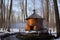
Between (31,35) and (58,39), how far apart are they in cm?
Answer: 69

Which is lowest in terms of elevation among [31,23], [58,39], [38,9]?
[58,39]

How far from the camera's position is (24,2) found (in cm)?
839

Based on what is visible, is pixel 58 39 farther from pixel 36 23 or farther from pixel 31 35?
pixel 36 23

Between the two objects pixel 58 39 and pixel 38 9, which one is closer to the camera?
pixel 58 39

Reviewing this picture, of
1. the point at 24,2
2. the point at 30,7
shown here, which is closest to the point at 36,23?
the point at 24,2

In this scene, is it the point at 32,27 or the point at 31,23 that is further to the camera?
the point at 31,23

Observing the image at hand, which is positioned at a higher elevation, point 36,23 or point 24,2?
point 24,2

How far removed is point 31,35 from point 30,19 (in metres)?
1.69

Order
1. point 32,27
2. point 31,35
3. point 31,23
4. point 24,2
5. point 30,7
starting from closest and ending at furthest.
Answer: point 31,35, point 32,27, point 31,23, point 24,2, point 30,7

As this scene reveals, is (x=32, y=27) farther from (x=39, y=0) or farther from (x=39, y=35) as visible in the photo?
(x=39, y=0)

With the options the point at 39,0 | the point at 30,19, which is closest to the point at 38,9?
the point at 39,0

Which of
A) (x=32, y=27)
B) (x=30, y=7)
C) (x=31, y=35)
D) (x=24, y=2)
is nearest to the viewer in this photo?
(x=31, y=35)

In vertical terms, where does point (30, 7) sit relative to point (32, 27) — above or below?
above

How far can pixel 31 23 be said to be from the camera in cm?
519
